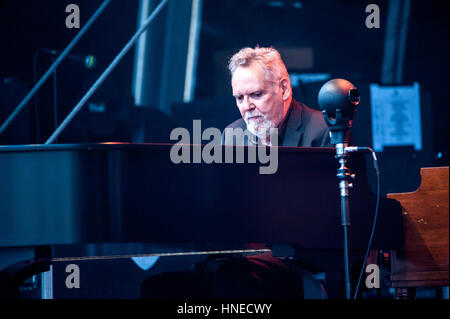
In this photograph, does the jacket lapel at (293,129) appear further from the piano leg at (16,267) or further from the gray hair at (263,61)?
the piano leg at (16,267)

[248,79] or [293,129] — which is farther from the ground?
[248,79]

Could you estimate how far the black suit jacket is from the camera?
280cm

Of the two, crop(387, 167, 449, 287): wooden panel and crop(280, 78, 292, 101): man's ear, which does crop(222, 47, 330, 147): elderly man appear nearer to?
crop(280, 78, 292, 101): man's ear

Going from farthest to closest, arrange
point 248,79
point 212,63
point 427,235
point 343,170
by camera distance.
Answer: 1. point 212,63
2. point 248,79
3. point 427,235
4. point 343,170

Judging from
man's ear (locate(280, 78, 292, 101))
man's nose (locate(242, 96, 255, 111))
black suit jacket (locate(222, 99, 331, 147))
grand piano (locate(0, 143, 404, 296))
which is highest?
man's ear (locate(280, 78, 292, 101))

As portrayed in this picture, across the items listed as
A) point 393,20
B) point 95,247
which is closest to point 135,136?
point 95,247

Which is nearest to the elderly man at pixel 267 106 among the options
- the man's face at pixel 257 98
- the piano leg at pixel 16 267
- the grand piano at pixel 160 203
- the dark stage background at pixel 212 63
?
the man's face at pixel 257 98

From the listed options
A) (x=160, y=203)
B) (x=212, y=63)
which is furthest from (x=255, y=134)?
(x=212, y=63)

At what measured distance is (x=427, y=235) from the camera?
8.07 feet

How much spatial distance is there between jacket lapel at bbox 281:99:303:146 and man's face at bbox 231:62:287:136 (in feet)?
0.20

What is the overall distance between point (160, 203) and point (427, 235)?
1.11 metres

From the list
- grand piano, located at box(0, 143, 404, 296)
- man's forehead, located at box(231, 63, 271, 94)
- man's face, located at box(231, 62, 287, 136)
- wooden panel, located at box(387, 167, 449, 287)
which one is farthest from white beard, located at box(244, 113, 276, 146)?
wooden panel, located at box(387, 167, 449, 287)

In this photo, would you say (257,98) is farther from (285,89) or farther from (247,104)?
(285,89)
